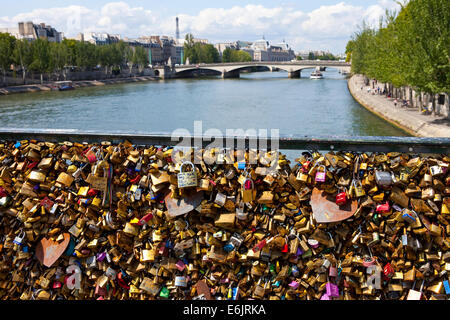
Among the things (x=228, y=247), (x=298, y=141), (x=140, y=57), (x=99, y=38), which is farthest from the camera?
(x=99, y=38)

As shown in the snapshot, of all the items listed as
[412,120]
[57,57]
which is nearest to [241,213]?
[412,120]

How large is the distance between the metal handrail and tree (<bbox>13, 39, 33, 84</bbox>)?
174 ft

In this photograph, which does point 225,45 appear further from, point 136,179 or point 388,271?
point 388,271

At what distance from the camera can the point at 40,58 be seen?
5112cm

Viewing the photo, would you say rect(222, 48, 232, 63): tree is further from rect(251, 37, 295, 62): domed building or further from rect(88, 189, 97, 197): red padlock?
rect(88, 189, 97, 197): red padlock

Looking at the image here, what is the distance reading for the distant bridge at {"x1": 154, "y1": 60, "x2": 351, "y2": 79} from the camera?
69.8 m

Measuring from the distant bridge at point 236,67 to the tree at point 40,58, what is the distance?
24929mm

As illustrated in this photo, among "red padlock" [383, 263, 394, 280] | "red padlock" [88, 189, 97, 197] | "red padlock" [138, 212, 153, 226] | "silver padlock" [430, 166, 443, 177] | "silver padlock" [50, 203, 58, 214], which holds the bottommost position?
"red padlock" [383, 263, 394, 280]

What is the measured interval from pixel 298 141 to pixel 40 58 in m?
55.5

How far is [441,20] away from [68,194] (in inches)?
699

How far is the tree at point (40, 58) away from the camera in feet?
165

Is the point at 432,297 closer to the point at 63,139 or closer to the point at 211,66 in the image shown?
the point at 63,139

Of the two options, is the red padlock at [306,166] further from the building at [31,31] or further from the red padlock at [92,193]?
the building at [31,31]

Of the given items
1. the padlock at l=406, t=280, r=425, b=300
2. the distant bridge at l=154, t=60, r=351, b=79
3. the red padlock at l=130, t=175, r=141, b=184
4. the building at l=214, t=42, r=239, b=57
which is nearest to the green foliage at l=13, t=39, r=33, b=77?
the distant bridge at l=154, t=60, r=351, b=79
